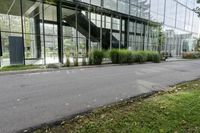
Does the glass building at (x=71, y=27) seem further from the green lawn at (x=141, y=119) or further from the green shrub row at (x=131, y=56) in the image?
the green lawn at (x=141, y=119)

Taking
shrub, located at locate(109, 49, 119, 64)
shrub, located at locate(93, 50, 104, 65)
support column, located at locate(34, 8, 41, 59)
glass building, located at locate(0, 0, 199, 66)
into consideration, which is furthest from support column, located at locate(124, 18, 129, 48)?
support column, located at locate(34, 8, 41, 59)

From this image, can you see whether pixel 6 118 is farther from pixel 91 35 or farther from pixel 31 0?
pixel 91 35

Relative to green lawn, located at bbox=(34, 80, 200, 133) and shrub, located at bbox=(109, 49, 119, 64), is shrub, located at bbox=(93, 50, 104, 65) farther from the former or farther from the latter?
green lawn, located at bbox=(34, 80, 200, 133)

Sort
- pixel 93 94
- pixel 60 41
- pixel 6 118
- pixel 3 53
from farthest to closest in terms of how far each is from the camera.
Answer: pixel 60 41 < pixel 3 53 < pixel 93 94 < pixel 6 118

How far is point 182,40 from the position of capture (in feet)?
134

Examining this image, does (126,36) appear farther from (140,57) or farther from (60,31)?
(60,31)

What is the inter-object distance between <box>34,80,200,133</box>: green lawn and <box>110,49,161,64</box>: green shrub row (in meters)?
14.0

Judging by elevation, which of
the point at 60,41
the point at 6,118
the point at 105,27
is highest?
the point at 105,27

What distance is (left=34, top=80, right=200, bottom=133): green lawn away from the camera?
3.40 meters

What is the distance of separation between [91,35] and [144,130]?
19075 mm

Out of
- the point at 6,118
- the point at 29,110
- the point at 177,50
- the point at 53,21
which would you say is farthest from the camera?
the point at 177,50

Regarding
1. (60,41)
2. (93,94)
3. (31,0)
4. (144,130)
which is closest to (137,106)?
(144,130)

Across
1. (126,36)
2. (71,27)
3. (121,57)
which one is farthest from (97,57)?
(126,36)

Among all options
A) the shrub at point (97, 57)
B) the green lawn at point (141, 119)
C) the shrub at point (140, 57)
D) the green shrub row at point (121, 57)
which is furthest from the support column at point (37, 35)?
the green lawn at point (141, 119)
